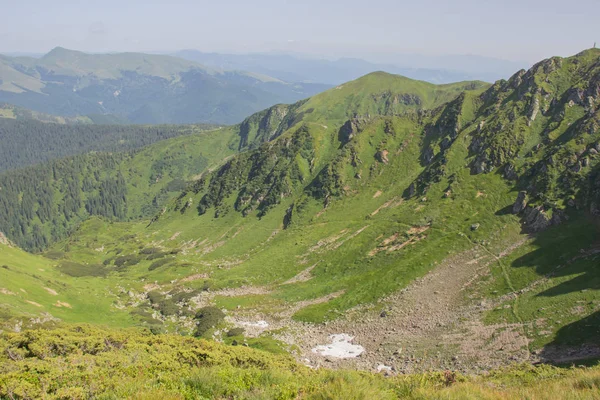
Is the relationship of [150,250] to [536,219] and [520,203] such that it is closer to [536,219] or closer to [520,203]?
[520,203]

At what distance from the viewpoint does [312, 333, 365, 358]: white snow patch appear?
2808 inches

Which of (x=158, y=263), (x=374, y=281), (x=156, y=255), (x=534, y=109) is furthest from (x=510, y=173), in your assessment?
(x=156, y=255)

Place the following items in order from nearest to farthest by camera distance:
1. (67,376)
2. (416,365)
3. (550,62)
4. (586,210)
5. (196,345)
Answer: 1. (67,376)
2. (196,345)
3. (416,365)
4. (586,210)
5. (550,62)

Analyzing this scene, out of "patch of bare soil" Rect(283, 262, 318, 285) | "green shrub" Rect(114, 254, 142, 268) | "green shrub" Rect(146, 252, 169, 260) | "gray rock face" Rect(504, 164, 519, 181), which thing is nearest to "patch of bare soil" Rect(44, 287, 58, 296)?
"green shrub" Rect(114, 254, 142, 268)

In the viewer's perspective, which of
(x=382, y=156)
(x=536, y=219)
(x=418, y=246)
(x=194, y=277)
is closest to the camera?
(x=536, y=219)

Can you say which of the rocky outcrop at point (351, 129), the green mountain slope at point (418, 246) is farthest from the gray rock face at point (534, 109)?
the rocky outcrop at point (351, 129)

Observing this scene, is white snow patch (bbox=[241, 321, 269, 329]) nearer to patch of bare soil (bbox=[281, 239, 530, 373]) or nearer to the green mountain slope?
the green mountain slope

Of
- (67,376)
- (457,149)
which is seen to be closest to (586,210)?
(457,149)

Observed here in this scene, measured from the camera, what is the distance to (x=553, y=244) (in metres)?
80.6

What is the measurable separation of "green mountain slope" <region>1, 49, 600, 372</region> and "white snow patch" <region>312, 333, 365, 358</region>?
193 centimetres

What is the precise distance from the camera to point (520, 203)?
321 feet

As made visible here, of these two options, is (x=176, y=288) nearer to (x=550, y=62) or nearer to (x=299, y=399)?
(x=299, y=399)

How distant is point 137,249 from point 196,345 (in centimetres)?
14773

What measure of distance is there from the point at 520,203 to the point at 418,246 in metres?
28.9
